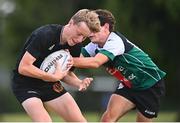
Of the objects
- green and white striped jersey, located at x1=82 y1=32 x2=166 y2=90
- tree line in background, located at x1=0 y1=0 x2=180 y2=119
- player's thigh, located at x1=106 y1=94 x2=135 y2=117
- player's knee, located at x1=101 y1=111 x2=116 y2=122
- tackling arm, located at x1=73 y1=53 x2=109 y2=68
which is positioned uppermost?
tackling arm, located at x1=73 y1=53 x2=109 y2=68

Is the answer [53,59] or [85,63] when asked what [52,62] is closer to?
[53,59]

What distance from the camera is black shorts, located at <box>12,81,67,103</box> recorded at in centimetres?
825

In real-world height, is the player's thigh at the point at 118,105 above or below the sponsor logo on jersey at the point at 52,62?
below

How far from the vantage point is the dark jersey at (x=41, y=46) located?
7996mm

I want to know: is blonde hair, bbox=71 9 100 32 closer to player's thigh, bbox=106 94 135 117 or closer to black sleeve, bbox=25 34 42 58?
black sleeve, bbox=25 34 42 58

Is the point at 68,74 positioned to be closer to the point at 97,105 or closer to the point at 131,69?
the point at 131,69

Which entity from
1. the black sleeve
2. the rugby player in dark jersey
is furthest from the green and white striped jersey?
the black sleeve

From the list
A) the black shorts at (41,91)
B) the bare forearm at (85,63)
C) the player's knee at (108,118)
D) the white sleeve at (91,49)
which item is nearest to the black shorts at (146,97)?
the player's knee at (108,118)

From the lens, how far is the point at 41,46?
26.3 ft

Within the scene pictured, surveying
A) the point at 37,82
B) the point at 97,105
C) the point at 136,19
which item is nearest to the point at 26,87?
the point at 37,82

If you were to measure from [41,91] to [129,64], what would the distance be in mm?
1425

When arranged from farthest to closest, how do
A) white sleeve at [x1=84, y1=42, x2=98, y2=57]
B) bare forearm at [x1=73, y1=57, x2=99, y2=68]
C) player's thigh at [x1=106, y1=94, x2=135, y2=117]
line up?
player's thigh at [x1=106, y1=94, x2=135, y2=117] → white sleeve at [x1=84, y1=42, x2=98, y2=57] → bare forearm at [x1=73, y1=57, x2=99, y2=68]

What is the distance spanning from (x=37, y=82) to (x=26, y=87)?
0.15 meters

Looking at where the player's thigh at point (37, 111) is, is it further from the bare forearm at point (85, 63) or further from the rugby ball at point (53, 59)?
the bare forearm at point (85, 63)
